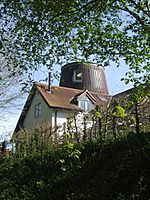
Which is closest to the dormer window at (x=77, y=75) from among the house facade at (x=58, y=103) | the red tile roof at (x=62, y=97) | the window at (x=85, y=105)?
the house facade at (x=58, y=103)

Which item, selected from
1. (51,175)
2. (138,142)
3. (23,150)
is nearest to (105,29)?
(138,142)

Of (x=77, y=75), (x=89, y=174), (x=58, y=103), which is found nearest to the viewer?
(x=89, y=174)

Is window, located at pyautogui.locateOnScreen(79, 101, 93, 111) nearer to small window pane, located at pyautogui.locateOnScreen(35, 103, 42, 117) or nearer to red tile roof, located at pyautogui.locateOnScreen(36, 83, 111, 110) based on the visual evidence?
red tile roof, located at pyautogui.locateOnScreen(36, 83, 111, 110)

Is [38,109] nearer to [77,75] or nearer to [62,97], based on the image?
[62,97]

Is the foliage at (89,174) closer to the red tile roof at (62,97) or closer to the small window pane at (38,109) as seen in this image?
the red tile roof at (62,97)

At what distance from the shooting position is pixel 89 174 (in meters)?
8.63

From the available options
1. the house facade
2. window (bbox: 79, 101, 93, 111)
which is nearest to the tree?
the house facade

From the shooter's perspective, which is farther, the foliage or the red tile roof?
the red tile roof

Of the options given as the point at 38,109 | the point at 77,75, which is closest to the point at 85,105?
the point at 38,109

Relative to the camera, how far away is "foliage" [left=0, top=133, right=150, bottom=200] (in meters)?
7.05

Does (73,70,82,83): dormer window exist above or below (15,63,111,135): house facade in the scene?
above

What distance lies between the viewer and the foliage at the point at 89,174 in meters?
7.05

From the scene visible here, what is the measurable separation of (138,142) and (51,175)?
2539mm

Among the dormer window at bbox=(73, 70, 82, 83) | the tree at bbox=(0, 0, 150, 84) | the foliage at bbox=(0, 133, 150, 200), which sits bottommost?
the foliage at bbox=(0, 133, 150, 200)
